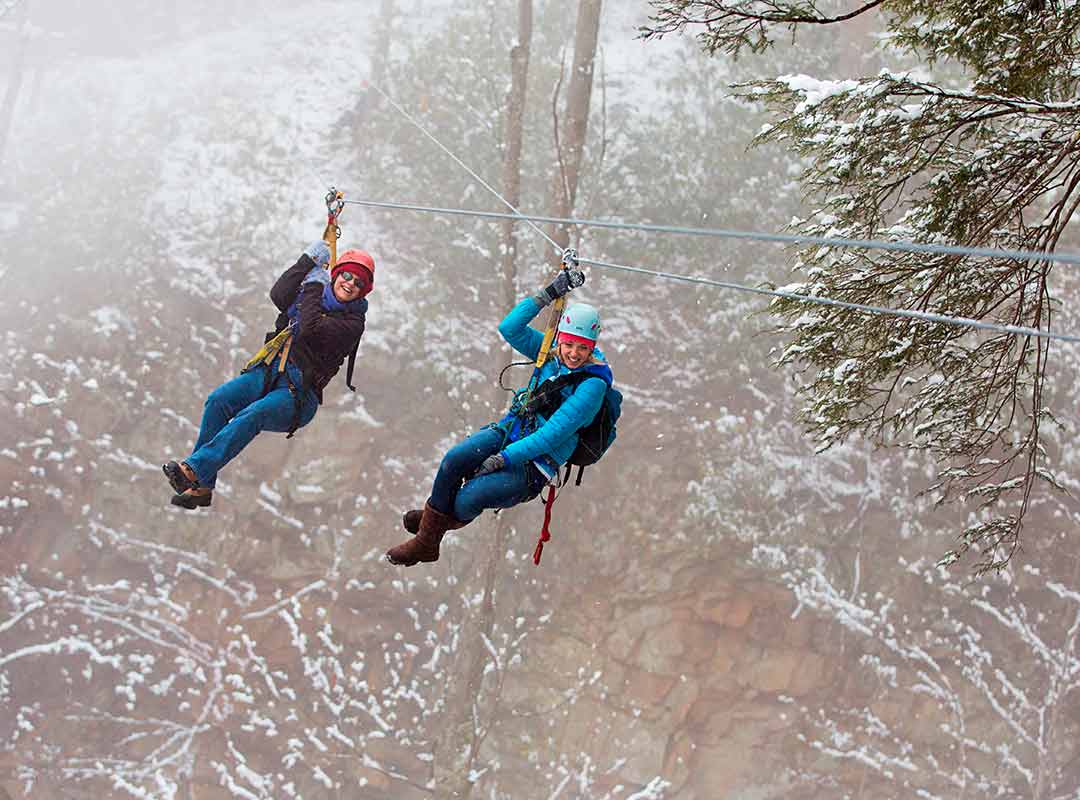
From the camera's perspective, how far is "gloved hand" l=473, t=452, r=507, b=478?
446 centimetres

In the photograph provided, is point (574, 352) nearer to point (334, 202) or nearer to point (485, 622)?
point (334, 202)

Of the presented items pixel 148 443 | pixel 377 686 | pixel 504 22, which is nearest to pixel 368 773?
pixel 377 686

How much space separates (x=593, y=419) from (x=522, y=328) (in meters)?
0.72

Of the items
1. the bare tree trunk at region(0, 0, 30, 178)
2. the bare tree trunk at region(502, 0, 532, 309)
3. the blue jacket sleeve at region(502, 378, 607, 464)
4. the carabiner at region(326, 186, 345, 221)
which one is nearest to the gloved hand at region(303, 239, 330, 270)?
the carabiner at region(326, 186, 345, 221)

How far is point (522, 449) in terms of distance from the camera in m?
4.40

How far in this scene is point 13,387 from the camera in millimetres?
11688

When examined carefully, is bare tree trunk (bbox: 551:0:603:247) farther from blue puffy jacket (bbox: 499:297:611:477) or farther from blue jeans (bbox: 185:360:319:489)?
blue puffy jacket (bbox: 499:297:611:477)

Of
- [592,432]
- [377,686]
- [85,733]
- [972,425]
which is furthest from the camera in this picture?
[377,686]

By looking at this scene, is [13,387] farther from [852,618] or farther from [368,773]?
[852,618]

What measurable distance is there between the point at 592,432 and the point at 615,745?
8525 millimetres

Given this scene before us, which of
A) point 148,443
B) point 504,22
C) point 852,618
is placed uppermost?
point 504,22

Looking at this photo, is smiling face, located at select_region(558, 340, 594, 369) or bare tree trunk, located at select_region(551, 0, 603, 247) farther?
bare tree trunk, located at select_region(551, 0, 603, 247)

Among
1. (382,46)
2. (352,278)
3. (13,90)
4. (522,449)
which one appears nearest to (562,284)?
(522,449)

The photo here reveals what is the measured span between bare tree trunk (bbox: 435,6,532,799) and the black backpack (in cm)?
514
